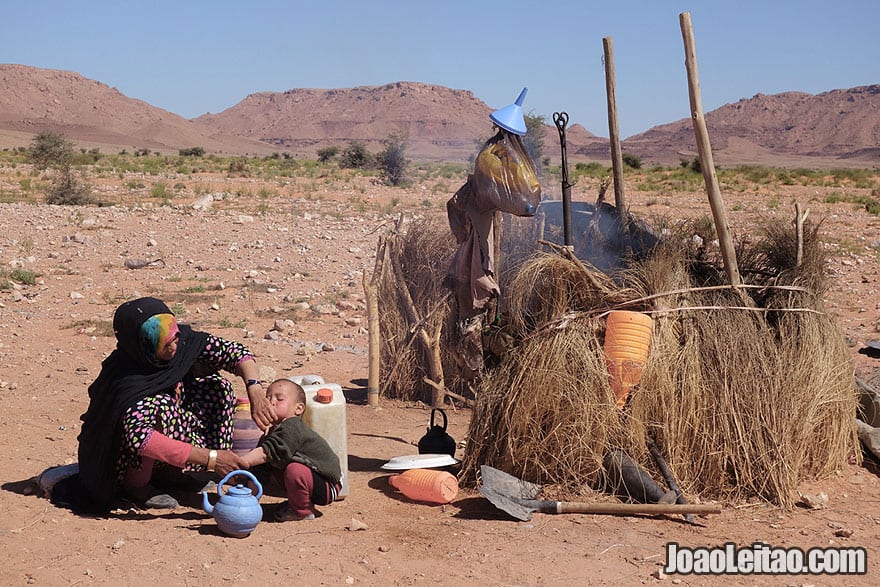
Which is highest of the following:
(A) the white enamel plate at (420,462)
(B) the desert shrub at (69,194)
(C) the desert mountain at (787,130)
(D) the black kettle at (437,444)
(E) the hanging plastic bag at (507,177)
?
(C) the desert mountain at (787,130)

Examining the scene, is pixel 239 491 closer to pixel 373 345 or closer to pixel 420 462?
pixel 420 462

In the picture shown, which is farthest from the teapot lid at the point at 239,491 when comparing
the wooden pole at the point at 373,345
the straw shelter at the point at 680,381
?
the wooden pole at the point at 373,345

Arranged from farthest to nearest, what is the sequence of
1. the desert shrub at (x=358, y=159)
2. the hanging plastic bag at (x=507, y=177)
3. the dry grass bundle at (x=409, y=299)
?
1. the desert shrub at (x=358, y=159)
2. the dry grass bundle at (x=409, y=299)
3. the hanging plastic bag at (x=507, y=177)

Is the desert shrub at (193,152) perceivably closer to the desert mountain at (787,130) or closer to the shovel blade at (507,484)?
the desert mountain at (787,130)

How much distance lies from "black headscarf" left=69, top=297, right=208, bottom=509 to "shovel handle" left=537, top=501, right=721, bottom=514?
205 cm

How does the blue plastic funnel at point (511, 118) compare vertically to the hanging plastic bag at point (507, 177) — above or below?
above

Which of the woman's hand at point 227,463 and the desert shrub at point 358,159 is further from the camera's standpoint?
the desert shrub at point 358,159

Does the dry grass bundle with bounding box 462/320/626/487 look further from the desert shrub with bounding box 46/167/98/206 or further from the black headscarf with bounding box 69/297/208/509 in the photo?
the desert shrub with bounding box 46/167/98/206

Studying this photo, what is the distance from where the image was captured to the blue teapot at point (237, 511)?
4.34 meters

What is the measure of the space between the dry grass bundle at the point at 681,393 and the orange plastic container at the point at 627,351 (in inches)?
2.0

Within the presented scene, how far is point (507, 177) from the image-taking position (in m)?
5.27

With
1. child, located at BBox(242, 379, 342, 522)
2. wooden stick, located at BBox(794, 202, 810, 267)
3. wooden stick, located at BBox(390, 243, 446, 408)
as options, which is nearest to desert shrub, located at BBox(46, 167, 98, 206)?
wooden stick, located at BBox(390, 243, 446, 408)

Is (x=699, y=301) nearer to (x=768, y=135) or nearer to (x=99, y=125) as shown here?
(x=99, y=125)

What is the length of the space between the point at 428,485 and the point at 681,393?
1.50 m
